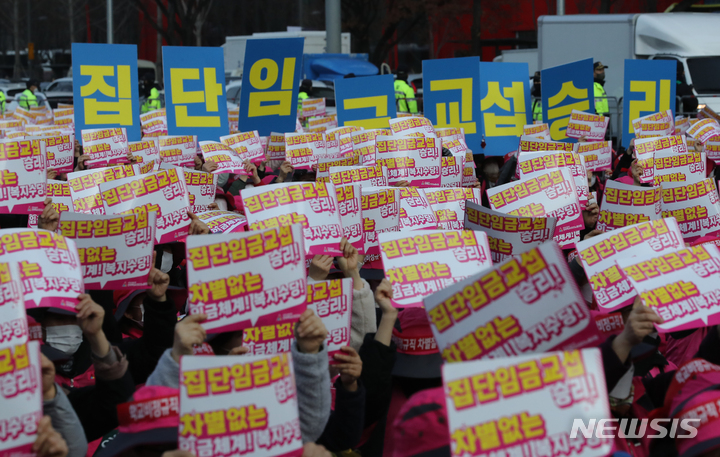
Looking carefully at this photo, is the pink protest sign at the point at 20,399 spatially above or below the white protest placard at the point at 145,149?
below

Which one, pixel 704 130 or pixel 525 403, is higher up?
pixel 704 130

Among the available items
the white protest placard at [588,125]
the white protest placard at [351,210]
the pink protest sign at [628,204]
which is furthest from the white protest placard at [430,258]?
the white protest placard at [588,125]

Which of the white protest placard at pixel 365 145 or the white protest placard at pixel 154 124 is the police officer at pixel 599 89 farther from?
the white protest placard at pixel 154 124

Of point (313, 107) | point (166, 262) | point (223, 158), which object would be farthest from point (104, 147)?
point (313, 107)

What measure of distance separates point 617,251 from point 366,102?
277 inches

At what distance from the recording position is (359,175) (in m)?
6.20

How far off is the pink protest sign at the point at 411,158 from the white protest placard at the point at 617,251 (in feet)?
10.8

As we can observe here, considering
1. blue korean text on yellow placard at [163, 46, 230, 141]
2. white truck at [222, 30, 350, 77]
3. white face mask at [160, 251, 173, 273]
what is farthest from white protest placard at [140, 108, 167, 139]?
white truck at [222, 30, 350, 77]

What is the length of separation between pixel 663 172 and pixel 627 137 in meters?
3.79

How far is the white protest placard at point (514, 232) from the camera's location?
4.68m

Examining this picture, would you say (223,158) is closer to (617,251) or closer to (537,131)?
(537,131)

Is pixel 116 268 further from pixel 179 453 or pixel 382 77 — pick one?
pixel 382 77

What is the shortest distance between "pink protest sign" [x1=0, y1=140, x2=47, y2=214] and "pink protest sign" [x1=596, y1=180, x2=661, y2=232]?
12.2 feet

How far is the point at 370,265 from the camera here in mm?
5094
